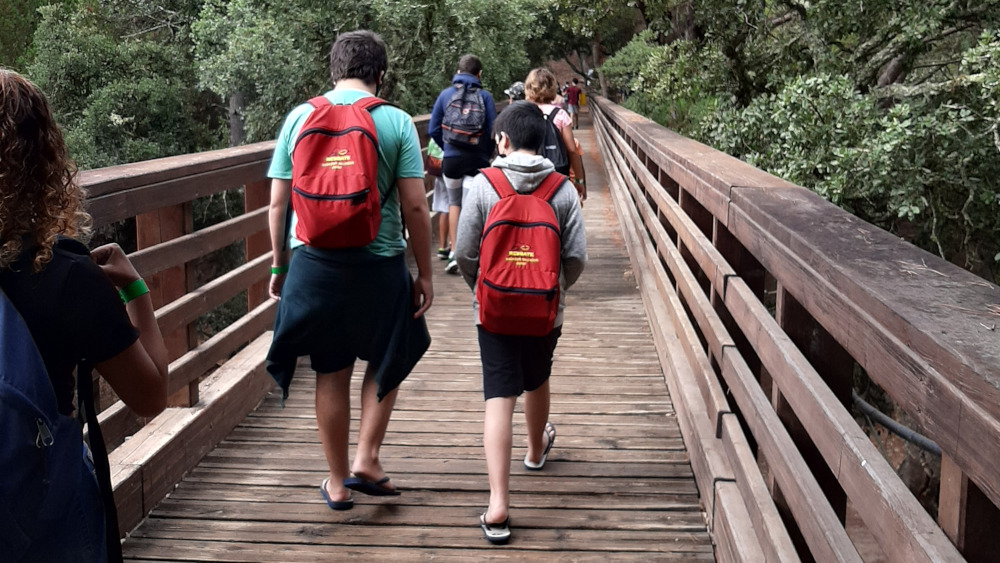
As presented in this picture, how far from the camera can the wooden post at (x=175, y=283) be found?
4.24m

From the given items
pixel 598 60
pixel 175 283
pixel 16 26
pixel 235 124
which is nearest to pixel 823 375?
pixel 175 283

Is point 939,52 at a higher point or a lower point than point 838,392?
higher

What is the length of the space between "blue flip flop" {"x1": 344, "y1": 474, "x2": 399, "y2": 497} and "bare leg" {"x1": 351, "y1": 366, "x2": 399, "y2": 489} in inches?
0.8

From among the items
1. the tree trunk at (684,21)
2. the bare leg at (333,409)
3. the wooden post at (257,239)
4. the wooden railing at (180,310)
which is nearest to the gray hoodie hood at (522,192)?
the bare leg at (333,409)

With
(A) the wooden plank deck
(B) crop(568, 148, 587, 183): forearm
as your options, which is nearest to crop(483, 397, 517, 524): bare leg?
(A) the wooden plank deck

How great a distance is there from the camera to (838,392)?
2574 millimetres

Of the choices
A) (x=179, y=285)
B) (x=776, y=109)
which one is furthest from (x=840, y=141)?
(x=179, y=285)

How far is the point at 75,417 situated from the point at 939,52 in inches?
581

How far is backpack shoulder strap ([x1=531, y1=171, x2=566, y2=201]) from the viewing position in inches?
147

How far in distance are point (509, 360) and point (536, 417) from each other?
1.50ft

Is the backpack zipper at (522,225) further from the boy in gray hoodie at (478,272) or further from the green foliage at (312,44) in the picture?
the green foliage at (312,44)

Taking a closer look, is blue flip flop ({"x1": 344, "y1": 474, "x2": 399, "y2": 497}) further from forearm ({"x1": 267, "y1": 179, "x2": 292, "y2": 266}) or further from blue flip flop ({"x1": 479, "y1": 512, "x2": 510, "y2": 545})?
forearm ({"x1": 267, "y1": 179, "x2": 292, "y2": 266})

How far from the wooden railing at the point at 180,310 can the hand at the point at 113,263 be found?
142 cm

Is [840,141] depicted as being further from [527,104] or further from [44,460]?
[44,460]
